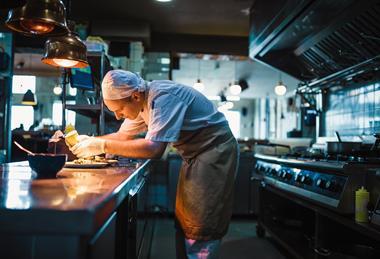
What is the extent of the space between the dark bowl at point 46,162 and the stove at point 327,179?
1.42 m

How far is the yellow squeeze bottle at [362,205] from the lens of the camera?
182cm

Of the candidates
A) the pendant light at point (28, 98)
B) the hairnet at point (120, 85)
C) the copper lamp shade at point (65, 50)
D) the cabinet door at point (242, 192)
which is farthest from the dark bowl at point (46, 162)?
the pendant light at point (28, 98)

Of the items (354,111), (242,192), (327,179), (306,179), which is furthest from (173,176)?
(327,179)

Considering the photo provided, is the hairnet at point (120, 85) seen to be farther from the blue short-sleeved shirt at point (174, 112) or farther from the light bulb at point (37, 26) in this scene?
the light bulb at point (37, 26)

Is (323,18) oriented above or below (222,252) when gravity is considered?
above

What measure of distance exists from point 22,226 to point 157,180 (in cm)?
429

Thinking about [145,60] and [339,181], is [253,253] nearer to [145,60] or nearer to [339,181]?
[339,181]

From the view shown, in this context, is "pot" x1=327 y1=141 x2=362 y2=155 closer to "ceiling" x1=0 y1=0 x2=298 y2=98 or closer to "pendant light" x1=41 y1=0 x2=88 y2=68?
"pendant light" x1=41 y1=0 x2=88 y2=68

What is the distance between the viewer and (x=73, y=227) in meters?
0.73

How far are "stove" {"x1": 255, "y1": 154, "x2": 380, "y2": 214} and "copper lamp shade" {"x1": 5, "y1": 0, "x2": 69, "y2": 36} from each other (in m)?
1.62

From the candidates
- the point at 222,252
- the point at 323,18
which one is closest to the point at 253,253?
the point at 222,252

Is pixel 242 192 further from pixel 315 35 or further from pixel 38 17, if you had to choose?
pixel 38 17

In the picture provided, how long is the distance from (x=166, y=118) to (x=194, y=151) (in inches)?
13.4

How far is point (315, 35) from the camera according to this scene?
10.9ft
